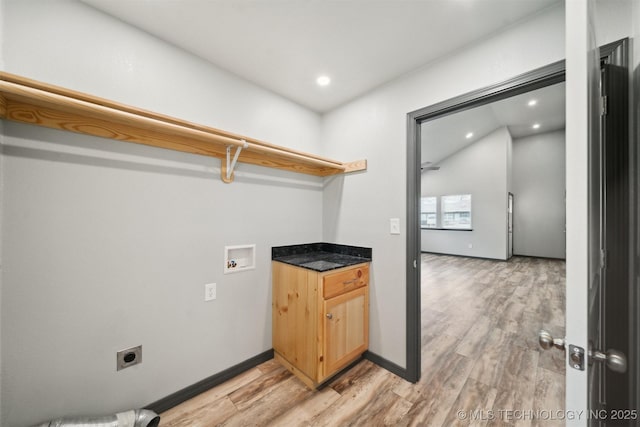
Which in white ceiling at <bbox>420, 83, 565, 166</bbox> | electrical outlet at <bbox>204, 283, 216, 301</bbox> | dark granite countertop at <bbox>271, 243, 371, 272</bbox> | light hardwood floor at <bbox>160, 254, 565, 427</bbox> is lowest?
light hardwood floor at <bbox>160, 254, 565, 427</bbox>

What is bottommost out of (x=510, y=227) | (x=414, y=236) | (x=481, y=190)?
(x=510, y=227)

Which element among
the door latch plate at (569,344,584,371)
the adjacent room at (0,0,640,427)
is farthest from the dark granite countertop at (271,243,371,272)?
the door latch plate at (569,344,584,371)

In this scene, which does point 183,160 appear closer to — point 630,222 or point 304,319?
point 304,319

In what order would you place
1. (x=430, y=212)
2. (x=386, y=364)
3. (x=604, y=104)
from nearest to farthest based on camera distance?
(x=604, y=104), (x=386, y=364), (x=430, y=212)

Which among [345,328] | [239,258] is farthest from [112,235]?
[345,328]

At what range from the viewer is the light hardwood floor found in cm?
145

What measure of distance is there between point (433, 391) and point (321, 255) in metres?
1.35

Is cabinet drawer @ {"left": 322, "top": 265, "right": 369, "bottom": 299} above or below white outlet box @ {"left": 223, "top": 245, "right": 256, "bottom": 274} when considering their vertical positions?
below

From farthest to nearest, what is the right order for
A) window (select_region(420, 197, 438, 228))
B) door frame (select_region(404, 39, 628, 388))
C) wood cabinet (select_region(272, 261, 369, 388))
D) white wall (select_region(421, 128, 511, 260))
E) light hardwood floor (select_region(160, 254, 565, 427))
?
1. window (select_region(420, 197, 438, 228))
2. white wall (select_region(421, 128, 511, 260))
3. door frame (select_region(404, 39, 628, 388))
4. wood cabinet (select_region(272, 261, 369, 388))
5. light hardwood floor (select_region(160, 254, 565, 427))

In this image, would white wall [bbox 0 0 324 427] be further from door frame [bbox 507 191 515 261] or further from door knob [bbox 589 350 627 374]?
door frame [bbox 507 191 515 261]

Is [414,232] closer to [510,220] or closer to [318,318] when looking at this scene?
[318,318]

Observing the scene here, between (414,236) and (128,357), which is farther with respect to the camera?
(414,236)

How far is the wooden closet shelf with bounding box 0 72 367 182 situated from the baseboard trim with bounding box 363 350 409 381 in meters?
1.83

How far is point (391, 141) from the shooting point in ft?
6.43
